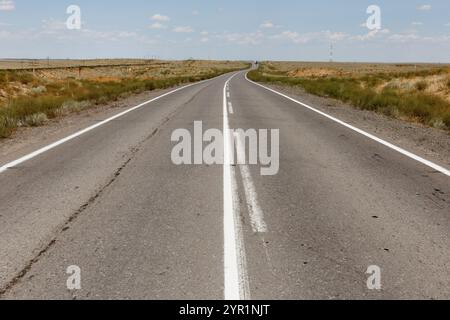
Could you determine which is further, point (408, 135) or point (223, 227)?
point (408, 135)

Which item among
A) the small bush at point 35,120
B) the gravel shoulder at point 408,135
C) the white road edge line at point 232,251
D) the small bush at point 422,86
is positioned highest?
the small bush at point 422,86

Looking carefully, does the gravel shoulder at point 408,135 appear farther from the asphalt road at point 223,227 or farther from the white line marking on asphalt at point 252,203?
the white line marking on asphalt at point 252,203

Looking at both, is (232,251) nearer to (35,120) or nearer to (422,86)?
(35,120)

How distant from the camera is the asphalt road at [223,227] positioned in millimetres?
3469

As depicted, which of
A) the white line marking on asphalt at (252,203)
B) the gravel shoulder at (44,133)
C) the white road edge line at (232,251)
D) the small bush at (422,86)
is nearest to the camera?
the white road edge line at (232,251)

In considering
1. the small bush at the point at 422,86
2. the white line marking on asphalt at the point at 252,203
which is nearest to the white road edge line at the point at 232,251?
the white line marking on asphalt at the point at 252,203

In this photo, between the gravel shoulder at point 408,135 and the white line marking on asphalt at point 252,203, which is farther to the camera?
the gravel shoulder at point 408,135

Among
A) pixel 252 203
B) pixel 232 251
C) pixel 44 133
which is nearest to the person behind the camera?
pixel 232 251

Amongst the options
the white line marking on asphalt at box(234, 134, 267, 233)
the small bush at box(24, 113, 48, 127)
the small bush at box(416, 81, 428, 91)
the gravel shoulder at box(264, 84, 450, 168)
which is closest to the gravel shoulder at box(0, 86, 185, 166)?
the small bush at box(24, 113, 48, 127)

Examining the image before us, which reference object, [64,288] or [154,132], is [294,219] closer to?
[64,288]

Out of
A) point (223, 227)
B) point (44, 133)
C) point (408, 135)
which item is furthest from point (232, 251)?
point (44, 133)

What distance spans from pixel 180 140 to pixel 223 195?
4183 mm

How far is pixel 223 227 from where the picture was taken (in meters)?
4.66
